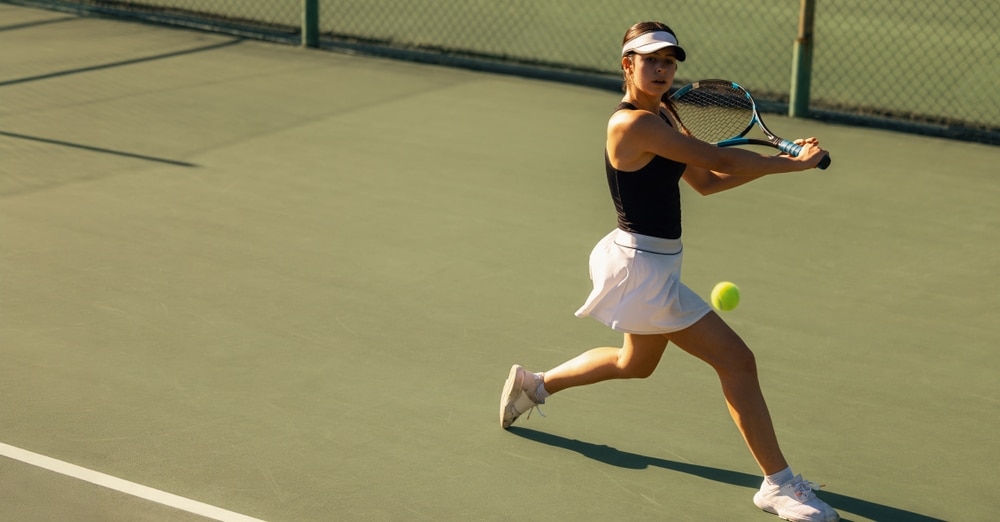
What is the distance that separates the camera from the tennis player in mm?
4973

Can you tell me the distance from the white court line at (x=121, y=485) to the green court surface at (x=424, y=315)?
0.07 ft

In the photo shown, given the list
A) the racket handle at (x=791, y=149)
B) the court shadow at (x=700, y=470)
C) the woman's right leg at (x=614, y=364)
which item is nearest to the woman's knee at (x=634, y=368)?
the woman's right leg at (x=614, y=364)

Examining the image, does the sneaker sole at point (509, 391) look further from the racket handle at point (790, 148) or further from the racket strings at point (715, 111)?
the racket handle at point (790, 148)

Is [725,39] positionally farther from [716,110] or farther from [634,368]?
[634,368]

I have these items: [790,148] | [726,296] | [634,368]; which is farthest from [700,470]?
[790,148]

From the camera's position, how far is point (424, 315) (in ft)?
23.4

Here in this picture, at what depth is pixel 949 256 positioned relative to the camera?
27.0 ft

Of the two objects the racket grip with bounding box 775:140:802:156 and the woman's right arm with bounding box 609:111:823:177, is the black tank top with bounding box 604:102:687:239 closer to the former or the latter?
the woman's right arm with bounding box 609:111:823:177

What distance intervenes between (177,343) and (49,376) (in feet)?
2.15

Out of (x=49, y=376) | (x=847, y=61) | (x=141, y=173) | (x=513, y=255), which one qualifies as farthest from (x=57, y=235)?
(x=847, y=61)

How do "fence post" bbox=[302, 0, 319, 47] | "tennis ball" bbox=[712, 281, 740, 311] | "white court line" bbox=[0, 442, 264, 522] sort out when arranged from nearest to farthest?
"white court line" bbox=[0, 442, 264, 522], "tennis ball" bbox=[712, 281, 740, 311], "fence post" bbox=[302, 0, 319, 47]

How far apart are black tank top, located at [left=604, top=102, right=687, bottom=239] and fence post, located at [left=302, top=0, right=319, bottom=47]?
8787mm

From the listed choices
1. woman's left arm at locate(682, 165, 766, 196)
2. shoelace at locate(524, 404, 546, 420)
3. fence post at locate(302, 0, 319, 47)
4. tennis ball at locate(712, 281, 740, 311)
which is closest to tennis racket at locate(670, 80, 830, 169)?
woman's left arm at locate(682, 165, 766, 196)

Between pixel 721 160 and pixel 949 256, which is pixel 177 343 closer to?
pixel 721 160
